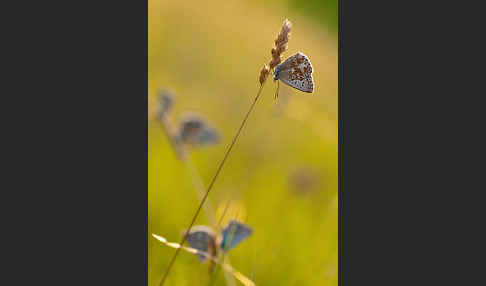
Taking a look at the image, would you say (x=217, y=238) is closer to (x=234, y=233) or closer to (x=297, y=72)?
(x=234, y=233)

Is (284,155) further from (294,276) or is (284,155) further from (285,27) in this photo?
(285,27)

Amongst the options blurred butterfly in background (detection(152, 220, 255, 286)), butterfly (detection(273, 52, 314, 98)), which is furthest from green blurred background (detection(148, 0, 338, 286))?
butterfly (detection(273, 52, 314, 98))

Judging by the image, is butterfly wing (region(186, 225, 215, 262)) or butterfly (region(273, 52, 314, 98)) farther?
butterfly wing (region(186, 225, 215, 262))

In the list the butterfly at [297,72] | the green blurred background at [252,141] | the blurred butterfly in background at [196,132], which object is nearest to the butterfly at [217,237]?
the green blurred background at [252,141]

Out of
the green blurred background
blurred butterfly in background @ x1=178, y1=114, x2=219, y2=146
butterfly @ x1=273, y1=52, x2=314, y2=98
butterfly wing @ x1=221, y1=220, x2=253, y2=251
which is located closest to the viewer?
butterfly @ x1=273, y1=52, x2=314, y2=98

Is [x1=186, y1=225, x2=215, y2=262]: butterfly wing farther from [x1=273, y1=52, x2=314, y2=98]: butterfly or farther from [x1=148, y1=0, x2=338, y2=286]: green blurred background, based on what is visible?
[x1=273, y1=52, x2=314, y2=98]: butterfly

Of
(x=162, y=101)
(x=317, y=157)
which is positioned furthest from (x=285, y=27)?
(x=317, y=157)

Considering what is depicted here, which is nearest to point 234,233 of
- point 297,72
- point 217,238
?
point 217,238
